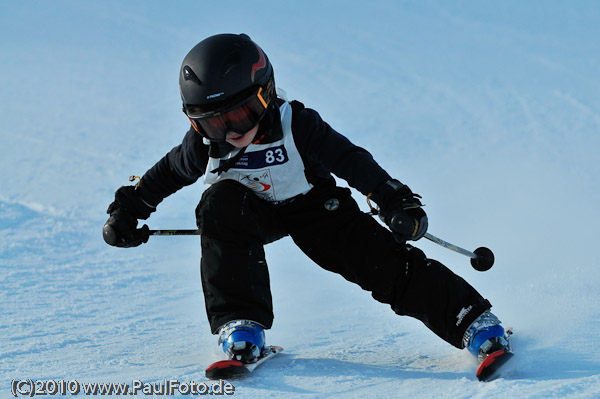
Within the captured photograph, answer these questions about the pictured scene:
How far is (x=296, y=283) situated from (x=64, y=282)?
5.54 feet

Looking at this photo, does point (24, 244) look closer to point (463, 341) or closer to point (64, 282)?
point (64, 282)

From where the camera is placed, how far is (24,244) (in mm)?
5379

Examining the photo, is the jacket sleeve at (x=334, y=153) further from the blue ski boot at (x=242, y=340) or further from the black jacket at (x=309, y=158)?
the blue ski boot at (x=242, y=340)

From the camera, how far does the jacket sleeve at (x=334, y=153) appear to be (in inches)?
104

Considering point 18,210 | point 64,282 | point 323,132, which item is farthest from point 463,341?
point 18,210

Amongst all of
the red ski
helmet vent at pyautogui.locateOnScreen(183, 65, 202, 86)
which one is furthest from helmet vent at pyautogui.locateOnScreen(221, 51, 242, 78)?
the red ski

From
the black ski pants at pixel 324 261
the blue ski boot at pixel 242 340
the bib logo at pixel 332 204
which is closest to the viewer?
the blue ski boot at pixel 242 340

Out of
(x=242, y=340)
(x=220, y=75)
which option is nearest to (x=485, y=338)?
Answer: (x=242, y=340)

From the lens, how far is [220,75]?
2.49 m

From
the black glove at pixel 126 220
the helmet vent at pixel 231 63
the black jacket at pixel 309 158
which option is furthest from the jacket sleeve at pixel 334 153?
the black glove at pixel 126 220

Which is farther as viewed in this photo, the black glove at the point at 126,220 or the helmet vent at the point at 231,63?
the black glove at the point at 126,220

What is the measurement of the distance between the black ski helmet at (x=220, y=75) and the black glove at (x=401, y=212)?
65cm

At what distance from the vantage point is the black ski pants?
2.58m

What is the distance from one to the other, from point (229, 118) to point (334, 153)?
0.50 meters
